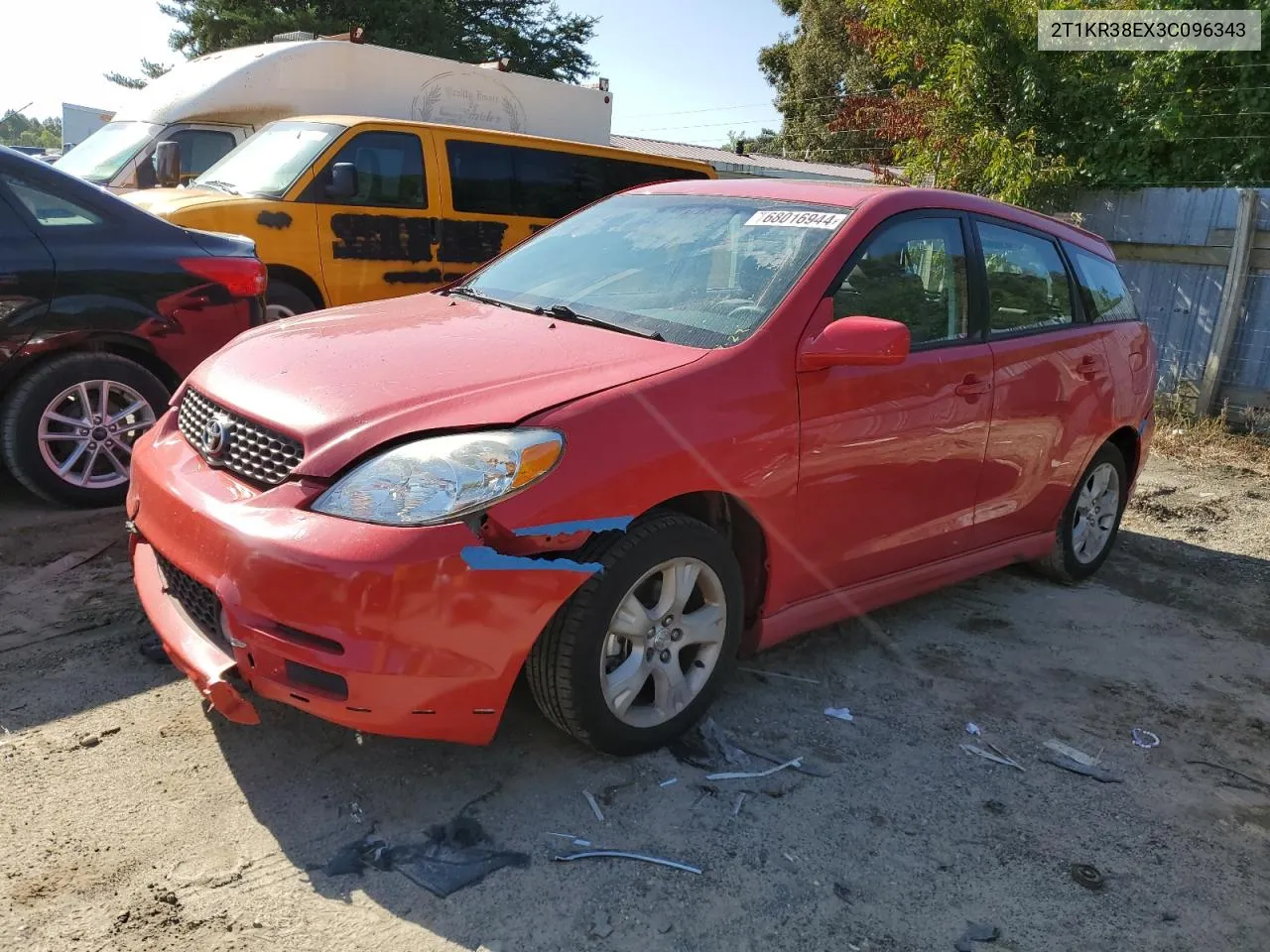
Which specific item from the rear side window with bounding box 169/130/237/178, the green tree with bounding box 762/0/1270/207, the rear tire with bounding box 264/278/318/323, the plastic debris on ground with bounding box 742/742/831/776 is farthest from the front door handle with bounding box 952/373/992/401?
the rear side window with bounding box 169/130/237/178

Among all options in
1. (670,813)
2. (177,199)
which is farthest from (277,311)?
(670,813)

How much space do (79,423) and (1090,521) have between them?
4909 millimetres

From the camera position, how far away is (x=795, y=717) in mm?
3387

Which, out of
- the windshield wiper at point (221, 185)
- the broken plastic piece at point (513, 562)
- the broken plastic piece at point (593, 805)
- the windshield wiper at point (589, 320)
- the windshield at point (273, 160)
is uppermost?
the windshield at point (273, 160)

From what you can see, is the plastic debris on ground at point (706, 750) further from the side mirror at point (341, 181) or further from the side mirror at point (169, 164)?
the side mirror at point (169, 164)

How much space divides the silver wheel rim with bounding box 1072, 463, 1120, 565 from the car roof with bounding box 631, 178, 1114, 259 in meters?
1.30

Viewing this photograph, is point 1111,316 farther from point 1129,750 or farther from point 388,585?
point 388,585

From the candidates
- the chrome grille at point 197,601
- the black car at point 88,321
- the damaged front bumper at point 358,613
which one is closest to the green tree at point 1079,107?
the black car at point 88,321

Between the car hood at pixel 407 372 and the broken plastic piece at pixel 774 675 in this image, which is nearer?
the car hood at pixel 407 372

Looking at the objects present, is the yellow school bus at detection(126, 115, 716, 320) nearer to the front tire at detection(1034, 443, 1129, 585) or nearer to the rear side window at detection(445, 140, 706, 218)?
the rear side window at detection(445, 140, 706, 218)

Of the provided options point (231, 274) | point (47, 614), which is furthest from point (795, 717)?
point (231, 274)

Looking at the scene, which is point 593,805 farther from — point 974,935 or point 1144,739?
point 1144,739

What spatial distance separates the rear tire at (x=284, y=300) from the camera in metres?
7.21

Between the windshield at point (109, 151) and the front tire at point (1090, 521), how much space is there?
8.81 meters
